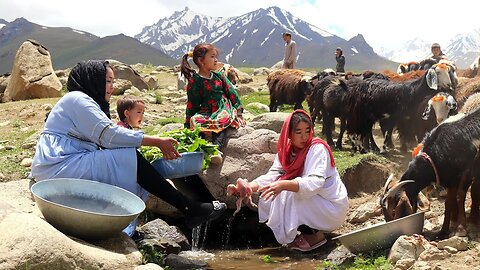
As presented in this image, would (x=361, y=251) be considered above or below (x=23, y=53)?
below

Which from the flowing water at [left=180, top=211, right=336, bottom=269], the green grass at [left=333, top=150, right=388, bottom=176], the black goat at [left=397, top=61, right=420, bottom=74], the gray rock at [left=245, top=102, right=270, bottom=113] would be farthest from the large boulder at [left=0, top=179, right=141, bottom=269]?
the black goat at [left=397, top=61, right=420, bottom=74]

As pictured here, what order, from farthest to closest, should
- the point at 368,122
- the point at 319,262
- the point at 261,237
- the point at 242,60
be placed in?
1. the point at 242,60
2. the point at 368,122
3. the point at 261,237
4. the point at 319,262

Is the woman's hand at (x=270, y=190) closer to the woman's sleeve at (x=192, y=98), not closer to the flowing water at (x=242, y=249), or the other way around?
the flowing water at (x=242, y=249)

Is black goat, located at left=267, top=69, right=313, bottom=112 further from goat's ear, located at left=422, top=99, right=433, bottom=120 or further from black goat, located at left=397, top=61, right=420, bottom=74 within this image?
goat's ear, located at left=422, top=99, right=433, bottom=120

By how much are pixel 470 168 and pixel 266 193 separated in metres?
1.98

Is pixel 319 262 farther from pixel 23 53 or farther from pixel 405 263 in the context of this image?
pixel 23 53

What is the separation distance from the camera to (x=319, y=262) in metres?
5.10

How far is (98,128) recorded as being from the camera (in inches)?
175

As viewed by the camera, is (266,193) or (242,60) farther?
(242,60)

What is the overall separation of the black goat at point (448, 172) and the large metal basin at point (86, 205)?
2409mm

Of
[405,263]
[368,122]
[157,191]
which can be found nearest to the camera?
[405,263]

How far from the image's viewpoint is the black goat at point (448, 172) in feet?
16.7

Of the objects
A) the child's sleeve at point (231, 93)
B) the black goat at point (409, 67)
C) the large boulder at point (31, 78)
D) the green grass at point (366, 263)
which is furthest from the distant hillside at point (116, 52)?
the green grass at point (366, 263)

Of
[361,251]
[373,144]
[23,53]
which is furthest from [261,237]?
[23,53]
